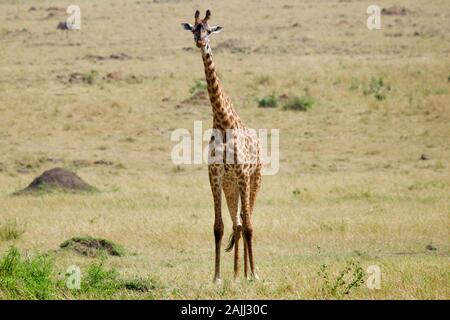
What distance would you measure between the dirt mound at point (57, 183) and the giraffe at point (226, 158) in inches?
414

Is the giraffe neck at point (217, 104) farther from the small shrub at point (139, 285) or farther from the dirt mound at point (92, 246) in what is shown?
the dirt mound at point (92, 246)

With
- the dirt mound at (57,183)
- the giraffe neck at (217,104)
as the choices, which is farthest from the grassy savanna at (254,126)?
the giraffe neck at (217,104)

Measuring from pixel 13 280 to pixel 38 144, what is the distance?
19.9 meters

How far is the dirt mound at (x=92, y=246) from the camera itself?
1495 cm

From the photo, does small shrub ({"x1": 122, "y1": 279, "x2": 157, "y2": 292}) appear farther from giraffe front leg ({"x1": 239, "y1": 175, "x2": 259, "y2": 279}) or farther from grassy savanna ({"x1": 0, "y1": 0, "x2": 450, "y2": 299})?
giraffe front leg ({"x1": 239, "y1": 175, "x2": 259, "y2": 279})

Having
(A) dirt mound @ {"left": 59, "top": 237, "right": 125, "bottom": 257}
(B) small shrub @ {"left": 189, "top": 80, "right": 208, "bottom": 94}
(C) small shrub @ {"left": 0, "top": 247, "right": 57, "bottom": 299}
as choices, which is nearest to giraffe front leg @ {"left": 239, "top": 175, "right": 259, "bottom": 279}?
(C) small shrub @ {"left": 0, "top": 247, "right": 57, "bottom": 299}

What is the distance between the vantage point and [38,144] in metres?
29.7

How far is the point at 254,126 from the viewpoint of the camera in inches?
1271

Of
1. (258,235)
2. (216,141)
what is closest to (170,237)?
(258,235)

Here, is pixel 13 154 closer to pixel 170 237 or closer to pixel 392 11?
pixel 170 237

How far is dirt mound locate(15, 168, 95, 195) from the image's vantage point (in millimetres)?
21831

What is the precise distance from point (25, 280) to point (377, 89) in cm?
2872

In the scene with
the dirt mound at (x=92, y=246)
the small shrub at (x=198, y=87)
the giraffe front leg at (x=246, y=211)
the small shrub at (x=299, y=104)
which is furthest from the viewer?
the small shrub at (x=198, y=87)

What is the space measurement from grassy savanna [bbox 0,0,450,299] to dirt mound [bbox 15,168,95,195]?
555 mm
